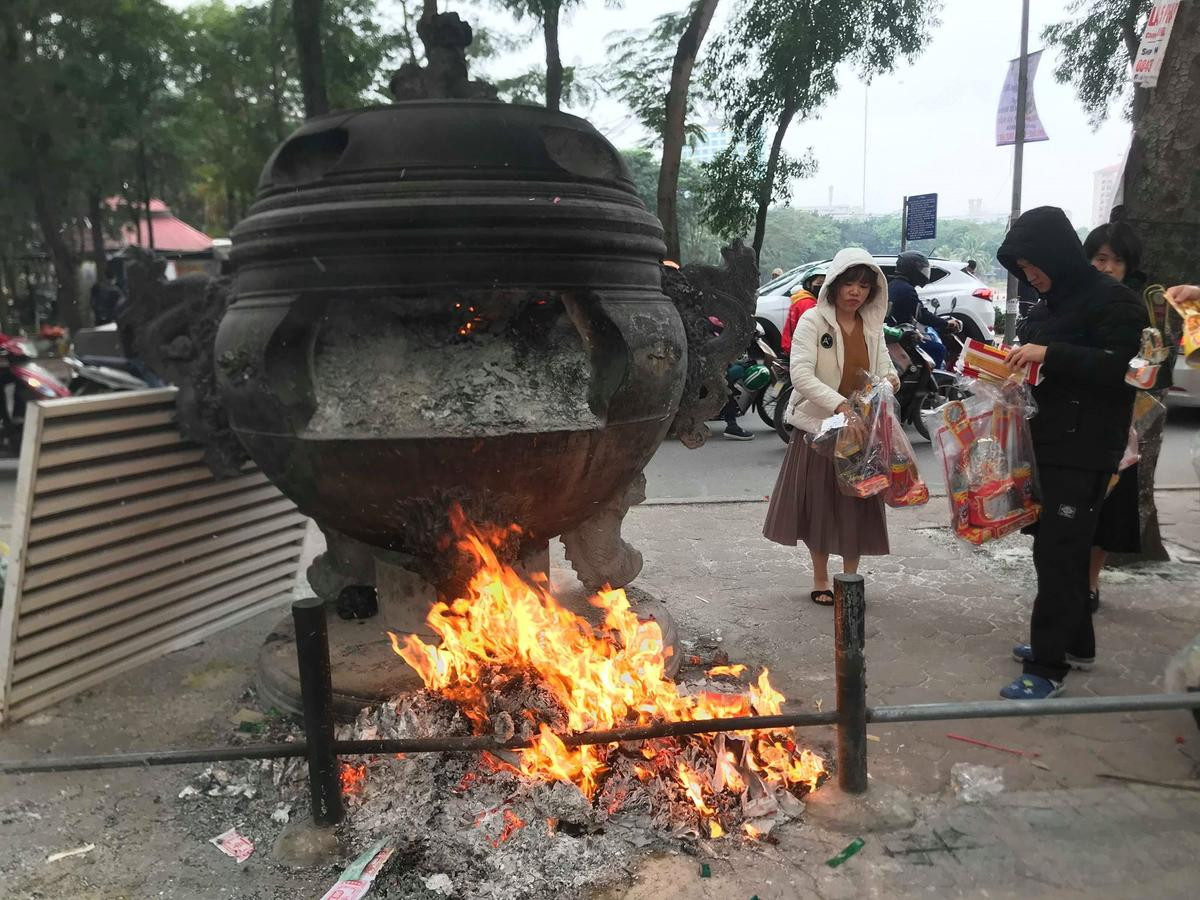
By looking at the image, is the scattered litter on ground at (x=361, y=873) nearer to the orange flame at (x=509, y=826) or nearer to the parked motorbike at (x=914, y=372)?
the orange flame at (x=509, y=826)

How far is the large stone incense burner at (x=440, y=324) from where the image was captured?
249 cm

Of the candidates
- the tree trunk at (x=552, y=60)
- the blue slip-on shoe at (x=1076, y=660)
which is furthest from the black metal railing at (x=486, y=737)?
the tree trunk at (x=552, y=60)

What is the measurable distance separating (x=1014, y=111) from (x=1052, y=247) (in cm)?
1450

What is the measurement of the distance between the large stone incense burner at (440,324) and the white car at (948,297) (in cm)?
918

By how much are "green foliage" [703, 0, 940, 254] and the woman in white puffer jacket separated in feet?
36.3

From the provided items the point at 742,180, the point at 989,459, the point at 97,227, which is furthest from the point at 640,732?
the point at 97,227

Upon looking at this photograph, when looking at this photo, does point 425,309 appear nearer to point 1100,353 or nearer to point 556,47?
point 1100,353

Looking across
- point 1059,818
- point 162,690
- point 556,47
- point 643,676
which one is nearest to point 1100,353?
point 1059,818

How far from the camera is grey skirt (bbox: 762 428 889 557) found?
12.9 ft

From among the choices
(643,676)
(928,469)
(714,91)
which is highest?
(714,91)

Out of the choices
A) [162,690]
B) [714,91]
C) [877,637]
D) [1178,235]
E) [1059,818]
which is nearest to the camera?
[1059,818]

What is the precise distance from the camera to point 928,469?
7.62 m

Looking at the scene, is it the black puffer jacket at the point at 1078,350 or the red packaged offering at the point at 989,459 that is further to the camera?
the red packaged offering at the point at 989,459

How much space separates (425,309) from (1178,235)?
3737mm
